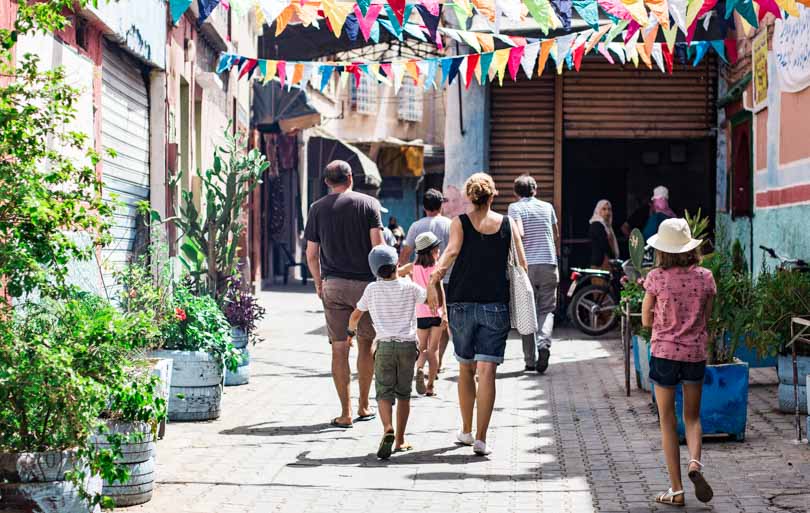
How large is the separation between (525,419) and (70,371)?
194 inches

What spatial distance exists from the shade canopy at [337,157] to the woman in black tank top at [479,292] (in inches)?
897

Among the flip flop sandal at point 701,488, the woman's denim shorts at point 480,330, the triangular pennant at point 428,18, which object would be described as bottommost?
the flip flop sandal at point 701,488

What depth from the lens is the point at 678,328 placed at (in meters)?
6.85

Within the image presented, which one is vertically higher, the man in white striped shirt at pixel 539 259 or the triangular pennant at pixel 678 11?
the triangular pennant at pixel 678 11

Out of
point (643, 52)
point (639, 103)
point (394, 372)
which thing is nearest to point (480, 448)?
point (394, 372)

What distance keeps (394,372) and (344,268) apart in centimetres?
152

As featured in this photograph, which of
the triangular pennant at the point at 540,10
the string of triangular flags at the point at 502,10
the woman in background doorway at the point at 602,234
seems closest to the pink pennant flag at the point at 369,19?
the string of triangular flags at the point at 502,10

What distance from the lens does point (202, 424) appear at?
31.4ft

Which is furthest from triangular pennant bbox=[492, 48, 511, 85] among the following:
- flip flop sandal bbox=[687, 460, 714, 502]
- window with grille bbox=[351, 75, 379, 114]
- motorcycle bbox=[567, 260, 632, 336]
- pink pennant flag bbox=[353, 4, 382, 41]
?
window with grille bbox=[351, 75, 379, 114]

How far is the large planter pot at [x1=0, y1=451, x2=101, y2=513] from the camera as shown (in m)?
5.73

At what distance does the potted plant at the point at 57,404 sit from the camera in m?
5.64

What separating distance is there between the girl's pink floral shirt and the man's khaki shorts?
315 centimetres

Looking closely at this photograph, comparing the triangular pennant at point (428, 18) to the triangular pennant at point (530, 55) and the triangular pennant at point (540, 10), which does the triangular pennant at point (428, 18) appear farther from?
the triangular pennant at point (540, 10)

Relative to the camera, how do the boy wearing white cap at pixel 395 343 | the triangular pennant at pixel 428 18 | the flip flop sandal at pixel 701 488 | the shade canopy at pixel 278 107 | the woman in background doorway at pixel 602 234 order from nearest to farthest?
the flip flop sandal at pixel 701 488, the boy wearing white cap at pixel 395 343, the triangular pennant at pixel 428 18, the woman in background doorway at pixel 602 234, the shade canopy at pixel 278 107
